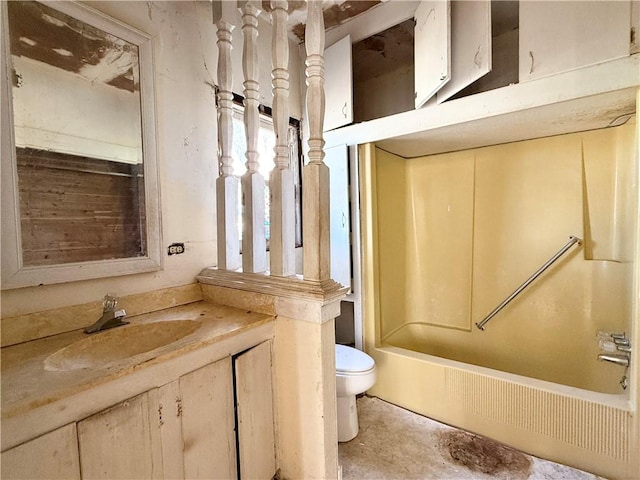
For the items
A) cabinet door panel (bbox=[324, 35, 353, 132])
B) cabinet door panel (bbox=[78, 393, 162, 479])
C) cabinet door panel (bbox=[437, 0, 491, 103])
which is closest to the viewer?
cabinet door panel (bbox=[78, 393, 162, 479])

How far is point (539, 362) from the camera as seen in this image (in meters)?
1.94

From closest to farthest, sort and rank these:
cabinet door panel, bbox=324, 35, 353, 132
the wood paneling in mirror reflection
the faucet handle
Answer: the wood paneling in mirror reflection → the faucet handle → cabinet door panel, bbox=324, 35, 353, 132

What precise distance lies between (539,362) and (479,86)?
195cm

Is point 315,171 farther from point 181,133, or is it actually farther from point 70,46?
point 70,46

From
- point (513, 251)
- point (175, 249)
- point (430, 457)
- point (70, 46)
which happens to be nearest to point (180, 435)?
point (175, 249)

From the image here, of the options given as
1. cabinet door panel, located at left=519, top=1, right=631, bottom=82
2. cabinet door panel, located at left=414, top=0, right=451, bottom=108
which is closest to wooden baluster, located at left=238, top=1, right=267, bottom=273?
cabinet door panel, located at left=414, top=0, right=451, bottom=108

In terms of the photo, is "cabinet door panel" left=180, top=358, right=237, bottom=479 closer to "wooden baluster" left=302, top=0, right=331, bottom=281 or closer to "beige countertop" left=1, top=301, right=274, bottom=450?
"beige countertop" left=1, top=301, right=274, bottom=450

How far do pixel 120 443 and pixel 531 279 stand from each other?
227cm

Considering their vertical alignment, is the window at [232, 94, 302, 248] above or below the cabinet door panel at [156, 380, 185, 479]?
above

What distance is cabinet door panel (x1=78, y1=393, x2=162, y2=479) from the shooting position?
70 centimetres

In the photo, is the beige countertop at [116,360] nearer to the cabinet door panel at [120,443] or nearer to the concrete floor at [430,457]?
the cabinet door panel at [120,443]

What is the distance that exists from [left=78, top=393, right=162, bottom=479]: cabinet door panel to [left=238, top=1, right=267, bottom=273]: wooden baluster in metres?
0.63

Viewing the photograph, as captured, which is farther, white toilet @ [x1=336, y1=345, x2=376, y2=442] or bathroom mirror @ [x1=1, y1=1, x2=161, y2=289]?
white toilet @ [x1=336, y1=345, x2=376, y2=442]

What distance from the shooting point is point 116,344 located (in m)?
1.04
